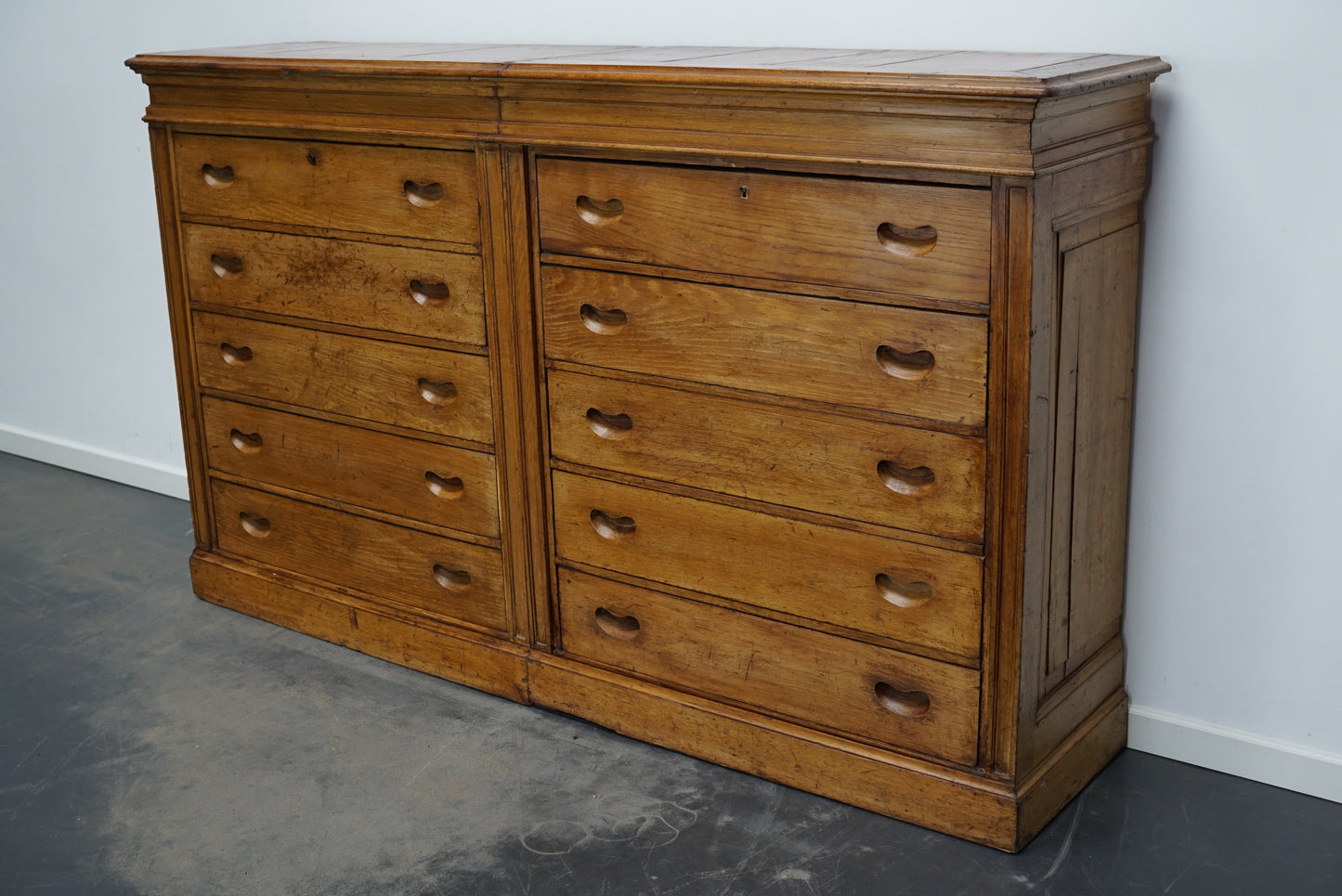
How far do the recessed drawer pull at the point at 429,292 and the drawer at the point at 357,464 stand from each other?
27cm

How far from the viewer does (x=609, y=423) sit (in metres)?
2.34

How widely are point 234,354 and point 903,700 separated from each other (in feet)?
5.10

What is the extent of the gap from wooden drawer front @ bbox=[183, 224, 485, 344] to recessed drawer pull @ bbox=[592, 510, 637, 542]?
376 millimetres

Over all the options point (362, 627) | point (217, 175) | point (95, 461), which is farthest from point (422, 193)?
point (95, 461)

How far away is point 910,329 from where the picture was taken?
1955 mm

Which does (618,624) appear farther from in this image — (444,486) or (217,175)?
(217,175)

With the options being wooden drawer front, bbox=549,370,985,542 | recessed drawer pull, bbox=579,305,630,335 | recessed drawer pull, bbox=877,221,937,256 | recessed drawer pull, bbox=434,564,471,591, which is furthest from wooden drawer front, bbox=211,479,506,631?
recessed drawer pull, bbox=877,221,937,256

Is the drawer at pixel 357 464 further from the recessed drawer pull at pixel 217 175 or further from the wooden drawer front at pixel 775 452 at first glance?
the recessed drawer pull at pixel 217 175

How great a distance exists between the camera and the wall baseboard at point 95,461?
369cm

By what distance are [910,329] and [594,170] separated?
59 centimetres

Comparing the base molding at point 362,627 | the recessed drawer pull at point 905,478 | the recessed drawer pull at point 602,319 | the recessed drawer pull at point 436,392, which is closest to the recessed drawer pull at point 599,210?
the recessed drawer pull at point 602,319

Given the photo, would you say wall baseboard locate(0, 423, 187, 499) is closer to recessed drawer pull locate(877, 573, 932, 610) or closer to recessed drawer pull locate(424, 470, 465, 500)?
recessed drawer pull locate(424, 470, 465, 500)

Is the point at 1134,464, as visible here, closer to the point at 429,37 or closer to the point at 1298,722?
the point at 1298,722

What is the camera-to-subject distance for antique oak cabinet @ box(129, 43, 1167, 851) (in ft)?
6.32
